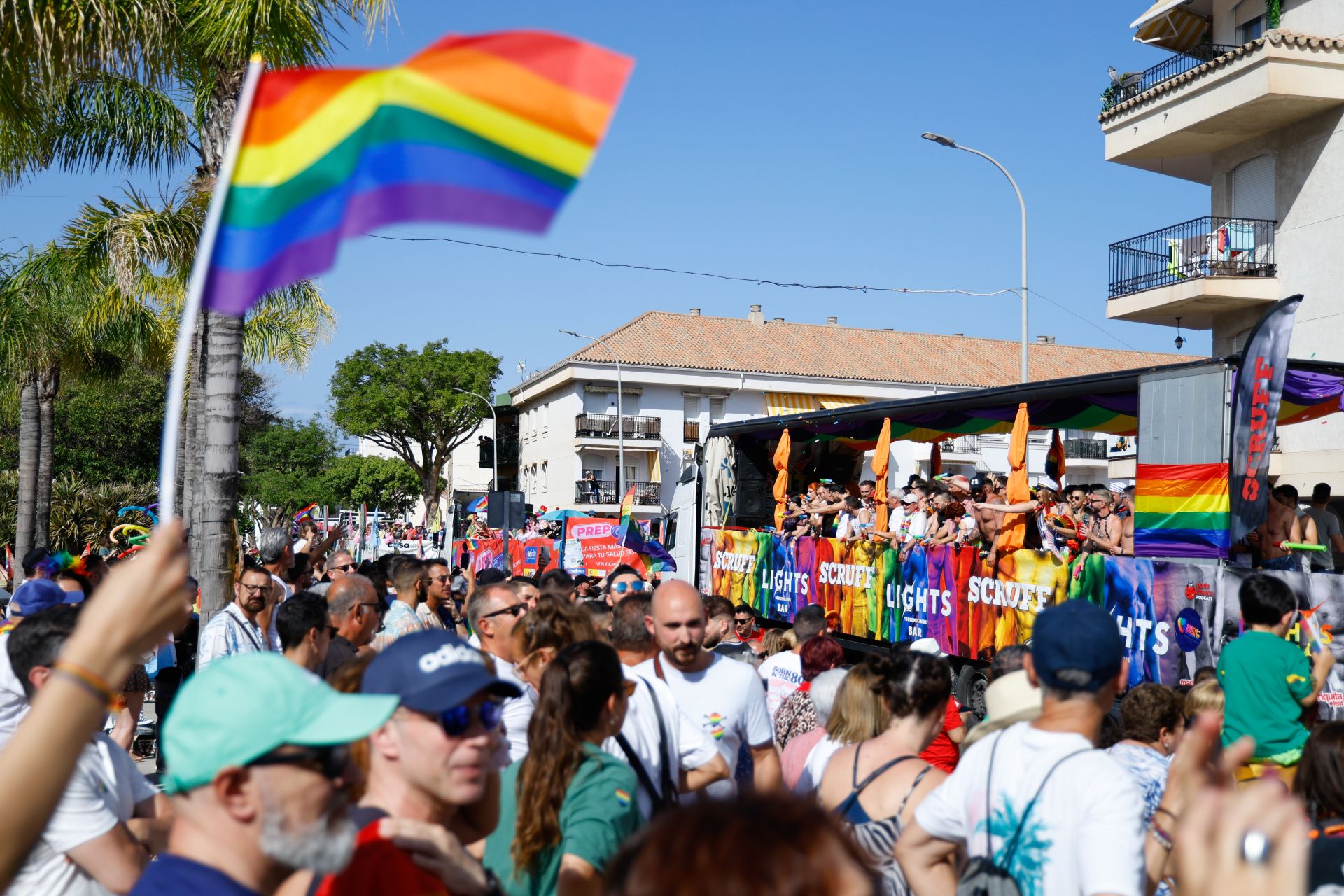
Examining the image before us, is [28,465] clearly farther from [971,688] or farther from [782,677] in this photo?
[782,677]

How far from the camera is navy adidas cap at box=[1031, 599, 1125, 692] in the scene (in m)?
3.00

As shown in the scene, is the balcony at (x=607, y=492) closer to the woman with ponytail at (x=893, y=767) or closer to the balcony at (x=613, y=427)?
the balcony at (x=613, y=427)

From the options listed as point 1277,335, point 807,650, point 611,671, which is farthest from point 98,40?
point 1277,335

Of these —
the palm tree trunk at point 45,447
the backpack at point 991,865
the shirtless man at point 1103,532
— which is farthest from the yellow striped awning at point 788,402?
the backpack at point 991,865

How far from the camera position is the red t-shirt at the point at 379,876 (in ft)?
7.50

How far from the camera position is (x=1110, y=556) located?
1034 centimetres

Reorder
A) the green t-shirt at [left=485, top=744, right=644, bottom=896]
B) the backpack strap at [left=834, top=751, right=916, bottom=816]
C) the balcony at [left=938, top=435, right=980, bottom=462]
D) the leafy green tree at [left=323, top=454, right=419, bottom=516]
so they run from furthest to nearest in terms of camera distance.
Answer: the leafy green tree at [left=323, top=454, right=419, bottom=516] → the balcony at [left=938, top=435, right=980, bottom=462] → the backpack strap at [left=834, top=751, right=916, bottom=816] → the green t-shirt at [left=485, top=744, right=644, bottom=896]

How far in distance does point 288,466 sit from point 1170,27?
220ft

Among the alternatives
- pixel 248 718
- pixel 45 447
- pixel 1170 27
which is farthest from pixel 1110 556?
pixel 45 447

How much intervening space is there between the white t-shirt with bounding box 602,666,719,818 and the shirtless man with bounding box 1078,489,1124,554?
7.64 meters

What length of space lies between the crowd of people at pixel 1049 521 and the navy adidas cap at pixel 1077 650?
713 cm

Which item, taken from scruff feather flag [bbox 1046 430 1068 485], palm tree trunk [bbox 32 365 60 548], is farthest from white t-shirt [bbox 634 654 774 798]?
palm tree trunk [bbox 32 365 60 548]

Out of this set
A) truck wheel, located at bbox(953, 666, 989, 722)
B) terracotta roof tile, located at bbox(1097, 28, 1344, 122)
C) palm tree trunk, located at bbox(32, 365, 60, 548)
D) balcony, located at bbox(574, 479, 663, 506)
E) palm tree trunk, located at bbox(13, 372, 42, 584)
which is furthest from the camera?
balcony, located at bbox(574, 479, 663, 506)

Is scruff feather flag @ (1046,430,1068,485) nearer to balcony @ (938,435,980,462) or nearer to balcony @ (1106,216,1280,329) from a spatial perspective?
balcony @ (1106,216,1280,329)
